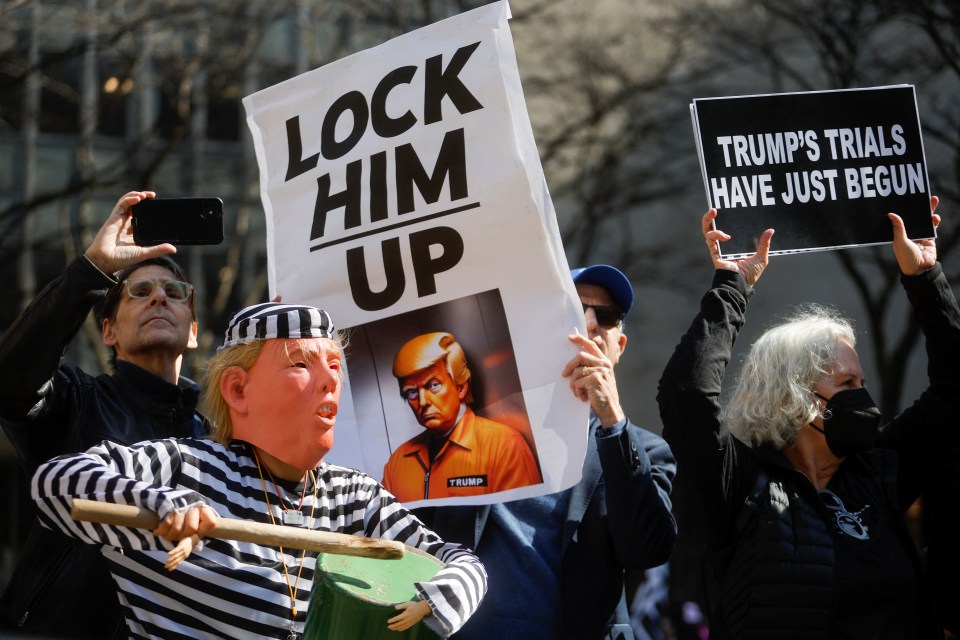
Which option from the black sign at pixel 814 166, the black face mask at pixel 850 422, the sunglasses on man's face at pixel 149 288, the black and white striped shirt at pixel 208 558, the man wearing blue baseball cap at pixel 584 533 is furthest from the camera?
the sunglasses on man's face at pixel 149 288

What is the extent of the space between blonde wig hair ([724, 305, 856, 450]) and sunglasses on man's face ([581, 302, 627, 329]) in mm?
398

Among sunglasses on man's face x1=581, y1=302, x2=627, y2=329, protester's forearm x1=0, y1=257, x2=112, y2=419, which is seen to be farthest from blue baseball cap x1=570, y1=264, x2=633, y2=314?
protester's forearm x1=0, y1=257, x2=112, y2=419

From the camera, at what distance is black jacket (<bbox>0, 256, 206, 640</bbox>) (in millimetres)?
3059

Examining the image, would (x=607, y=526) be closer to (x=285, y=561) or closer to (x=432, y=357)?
(x=432, y=357)

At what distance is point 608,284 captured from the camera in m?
3.72

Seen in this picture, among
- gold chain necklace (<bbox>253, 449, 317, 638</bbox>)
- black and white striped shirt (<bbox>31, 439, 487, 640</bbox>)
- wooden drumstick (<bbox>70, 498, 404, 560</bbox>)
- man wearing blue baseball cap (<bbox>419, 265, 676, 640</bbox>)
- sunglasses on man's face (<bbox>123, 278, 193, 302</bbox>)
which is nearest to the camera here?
wooden drumstick (<bbox>70, 498, 404, 560</bbox>)

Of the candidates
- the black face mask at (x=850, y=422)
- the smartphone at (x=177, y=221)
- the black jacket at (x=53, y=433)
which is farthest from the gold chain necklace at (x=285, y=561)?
the black face mask at (x=850, y=422)

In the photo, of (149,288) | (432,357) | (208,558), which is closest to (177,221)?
(149,288)

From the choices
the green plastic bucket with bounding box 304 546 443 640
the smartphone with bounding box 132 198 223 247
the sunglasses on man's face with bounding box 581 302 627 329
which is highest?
the smartphone with bounding box 132 198 223 247

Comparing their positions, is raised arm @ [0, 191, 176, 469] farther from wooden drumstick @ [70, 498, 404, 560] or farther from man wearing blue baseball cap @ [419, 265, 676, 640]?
man wearing blue baseball cap @ [419, 265, 676, 640]

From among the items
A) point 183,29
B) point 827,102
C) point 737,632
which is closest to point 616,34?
point 183,29

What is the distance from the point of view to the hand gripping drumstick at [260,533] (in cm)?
217

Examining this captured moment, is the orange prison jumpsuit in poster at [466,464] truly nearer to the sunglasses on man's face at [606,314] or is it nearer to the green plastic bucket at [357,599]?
the sunglasses on man's face at [606,314]

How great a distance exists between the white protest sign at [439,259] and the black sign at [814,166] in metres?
0.54
